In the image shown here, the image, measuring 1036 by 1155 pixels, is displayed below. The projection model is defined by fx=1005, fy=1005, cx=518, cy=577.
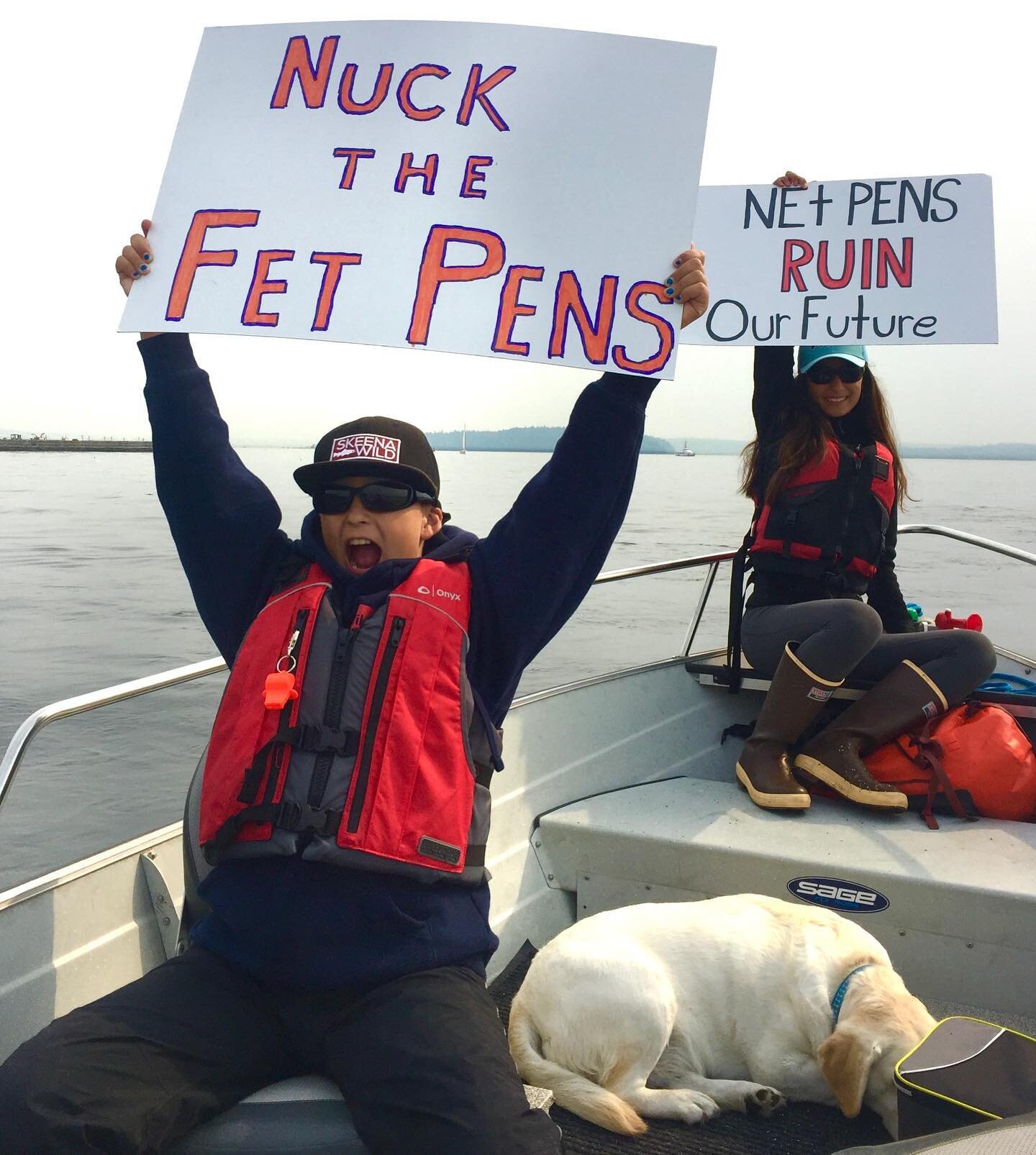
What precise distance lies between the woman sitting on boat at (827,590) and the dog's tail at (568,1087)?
1352mm

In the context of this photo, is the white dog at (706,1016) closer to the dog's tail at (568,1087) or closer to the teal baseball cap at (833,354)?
the dog's tail at (568,1087)

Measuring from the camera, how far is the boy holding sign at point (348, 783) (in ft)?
5.21

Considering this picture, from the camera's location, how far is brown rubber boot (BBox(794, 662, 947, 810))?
11.4ft

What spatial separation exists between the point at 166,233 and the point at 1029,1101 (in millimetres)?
2458

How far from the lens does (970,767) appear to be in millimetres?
3447

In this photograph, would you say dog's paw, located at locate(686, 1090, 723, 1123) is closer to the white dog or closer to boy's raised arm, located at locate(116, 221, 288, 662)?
the white dog

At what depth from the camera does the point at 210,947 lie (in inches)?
73.4

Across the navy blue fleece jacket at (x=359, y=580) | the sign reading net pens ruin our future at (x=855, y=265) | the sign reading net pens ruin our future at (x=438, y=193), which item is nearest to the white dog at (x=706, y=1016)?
the navy blue fleece jacket at (x=359, y=580)

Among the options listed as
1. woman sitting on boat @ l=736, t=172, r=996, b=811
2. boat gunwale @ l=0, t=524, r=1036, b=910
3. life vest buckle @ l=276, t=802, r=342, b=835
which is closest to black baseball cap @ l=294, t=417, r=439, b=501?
boat gunwale @ l=0, t=524, r=1036, b=910

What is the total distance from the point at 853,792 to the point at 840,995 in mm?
1208

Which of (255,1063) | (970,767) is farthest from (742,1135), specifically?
(970,767)

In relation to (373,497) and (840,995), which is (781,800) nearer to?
(840,995)

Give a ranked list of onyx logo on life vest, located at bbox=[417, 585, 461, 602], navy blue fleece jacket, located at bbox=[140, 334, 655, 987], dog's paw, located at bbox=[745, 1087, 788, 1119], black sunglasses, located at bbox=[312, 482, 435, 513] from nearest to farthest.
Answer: navy blue fleece jacket, located at bbox=[140, 334, 655, 987] < onyx logo on life vest, located at bbox=[417, 585, 461, 602] < black sunglasses, located at bbox=[312, 482, 435, 513] < dog's paw, located at bbox=[745, 1087, 788, 1119]

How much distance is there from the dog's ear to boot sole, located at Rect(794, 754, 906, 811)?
129cm
